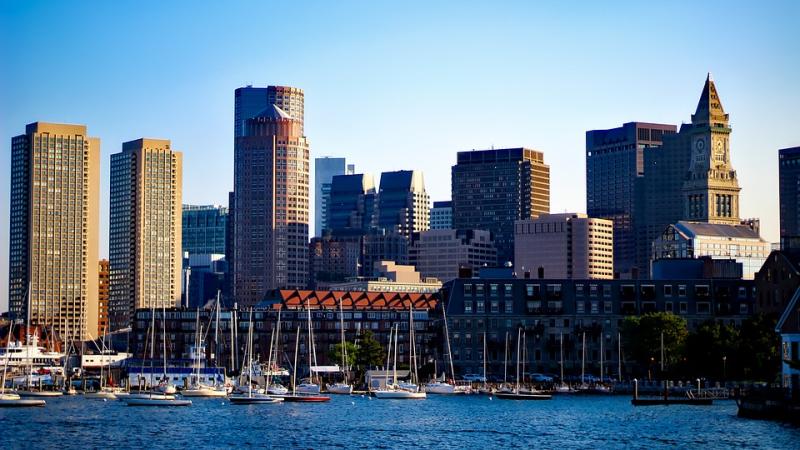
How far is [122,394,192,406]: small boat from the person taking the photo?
7377 inches

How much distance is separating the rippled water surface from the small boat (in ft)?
7.79

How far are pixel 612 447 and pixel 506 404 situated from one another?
62.4 metres

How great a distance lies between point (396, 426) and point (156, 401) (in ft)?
156

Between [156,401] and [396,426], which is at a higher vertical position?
[156,401]

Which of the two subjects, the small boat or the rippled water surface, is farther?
the small boat

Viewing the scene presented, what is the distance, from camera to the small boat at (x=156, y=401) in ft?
615

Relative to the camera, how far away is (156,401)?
189m

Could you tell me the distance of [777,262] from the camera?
187 meters

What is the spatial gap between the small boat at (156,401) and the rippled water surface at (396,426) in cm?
238

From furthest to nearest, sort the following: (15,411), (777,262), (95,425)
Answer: (777,262) < (15,411) < (95,425)

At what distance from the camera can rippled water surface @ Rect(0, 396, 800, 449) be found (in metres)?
130

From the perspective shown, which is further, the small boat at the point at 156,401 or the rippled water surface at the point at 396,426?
the small boat at the point at 156,401

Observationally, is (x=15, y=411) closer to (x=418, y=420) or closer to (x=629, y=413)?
(x=418, y=420)

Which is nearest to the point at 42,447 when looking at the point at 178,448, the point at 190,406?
the point at 178,448
